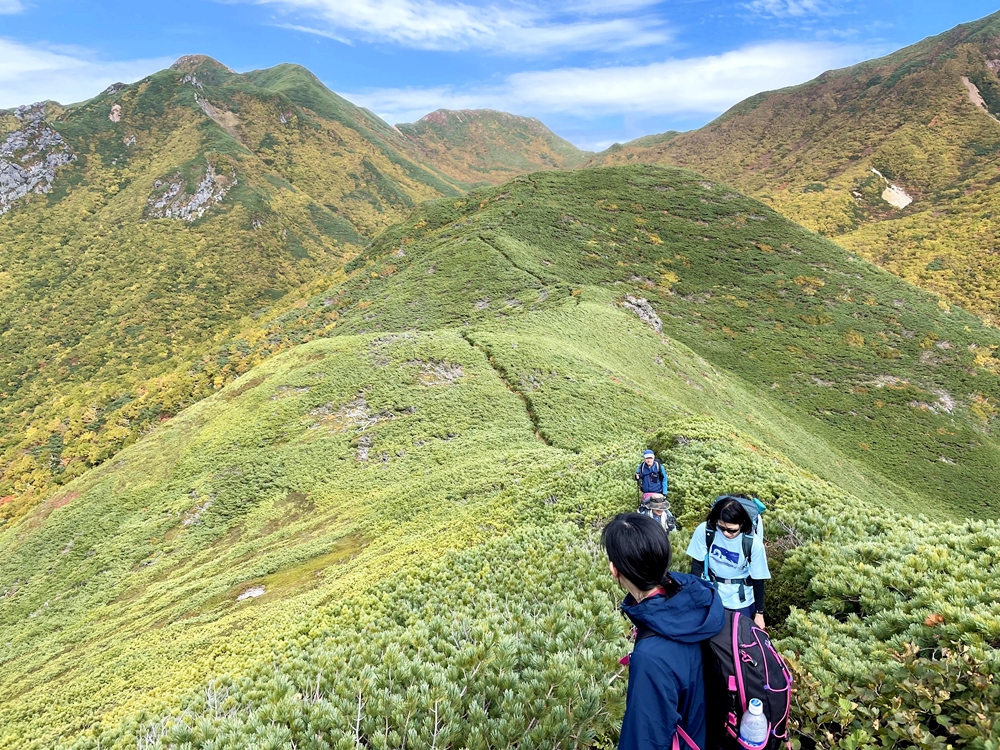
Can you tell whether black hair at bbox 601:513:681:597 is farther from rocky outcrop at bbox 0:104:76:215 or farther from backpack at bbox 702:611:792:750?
rocky outcrop at bbox 0:104:76:215

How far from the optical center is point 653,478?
11094 mm

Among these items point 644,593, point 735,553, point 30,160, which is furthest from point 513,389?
point 30,160

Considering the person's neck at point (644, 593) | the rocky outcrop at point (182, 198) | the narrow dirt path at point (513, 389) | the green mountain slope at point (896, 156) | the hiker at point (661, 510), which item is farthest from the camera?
the rocky outcrop at point (182, 198)

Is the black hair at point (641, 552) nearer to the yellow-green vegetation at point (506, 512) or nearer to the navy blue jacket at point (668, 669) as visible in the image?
the navy blue jacket at point (668, 669)

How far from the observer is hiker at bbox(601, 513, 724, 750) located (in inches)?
121

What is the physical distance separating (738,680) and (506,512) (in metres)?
11.0

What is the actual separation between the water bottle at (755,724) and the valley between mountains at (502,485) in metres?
1.68

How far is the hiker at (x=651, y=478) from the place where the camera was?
1107 centimetres

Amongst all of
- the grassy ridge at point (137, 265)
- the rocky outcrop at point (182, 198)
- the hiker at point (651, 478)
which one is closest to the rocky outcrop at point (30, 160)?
the grassy ridge at point (137, 265)

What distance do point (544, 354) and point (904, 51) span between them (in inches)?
9516

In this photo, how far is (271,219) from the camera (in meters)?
160

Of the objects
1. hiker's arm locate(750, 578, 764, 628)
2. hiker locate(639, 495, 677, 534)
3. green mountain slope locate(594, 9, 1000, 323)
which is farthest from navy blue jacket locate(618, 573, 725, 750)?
green mountain slope locate(594, 9, 1000, 323)

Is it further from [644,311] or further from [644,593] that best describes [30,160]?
[644,593]

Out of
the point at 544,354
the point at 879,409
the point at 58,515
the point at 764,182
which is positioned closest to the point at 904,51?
the point at 764,182
